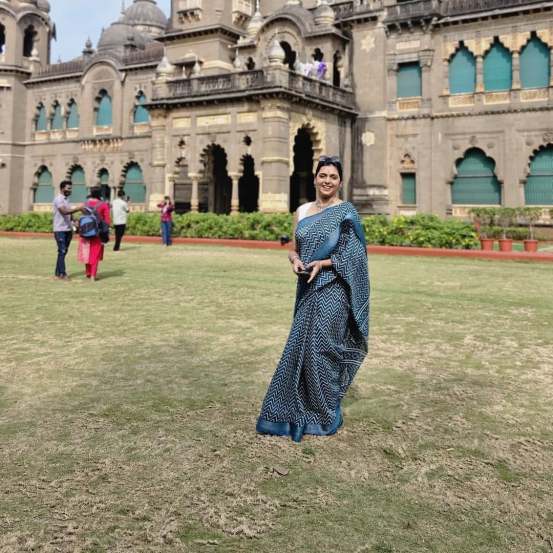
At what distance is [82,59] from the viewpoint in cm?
3322

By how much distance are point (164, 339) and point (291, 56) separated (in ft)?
70.9

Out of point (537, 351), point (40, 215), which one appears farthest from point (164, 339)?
point (40, 215)

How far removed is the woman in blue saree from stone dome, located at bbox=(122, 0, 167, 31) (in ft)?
122

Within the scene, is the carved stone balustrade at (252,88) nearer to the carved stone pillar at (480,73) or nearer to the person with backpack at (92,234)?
the carved stone pillar at (480,73)

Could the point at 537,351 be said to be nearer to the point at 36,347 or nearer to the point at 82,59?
the point at 36,347

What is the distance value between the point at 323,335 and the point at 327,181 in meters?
0.93

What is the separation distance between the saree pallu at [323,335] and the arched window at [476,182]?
20.0 meters

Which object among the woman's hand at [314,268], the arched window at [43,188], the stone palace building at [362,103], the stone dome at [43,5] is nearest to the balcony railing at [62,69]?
the stone dome at [43,5]

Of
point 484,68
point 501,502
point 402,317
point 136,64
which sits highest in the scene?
point 136,64

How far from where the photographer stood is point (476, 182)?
22250mm

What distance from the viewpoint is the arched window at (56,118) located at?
107 ft

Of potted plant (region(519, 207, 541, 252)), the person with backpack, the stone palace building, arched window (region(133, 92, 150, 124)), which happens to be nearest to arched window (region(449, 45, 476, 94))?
the stone palace building

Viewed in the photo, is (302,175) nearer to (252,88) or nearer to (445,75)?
(252,88)

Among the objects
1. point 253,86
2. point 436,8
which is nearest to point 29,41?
point 253,86
